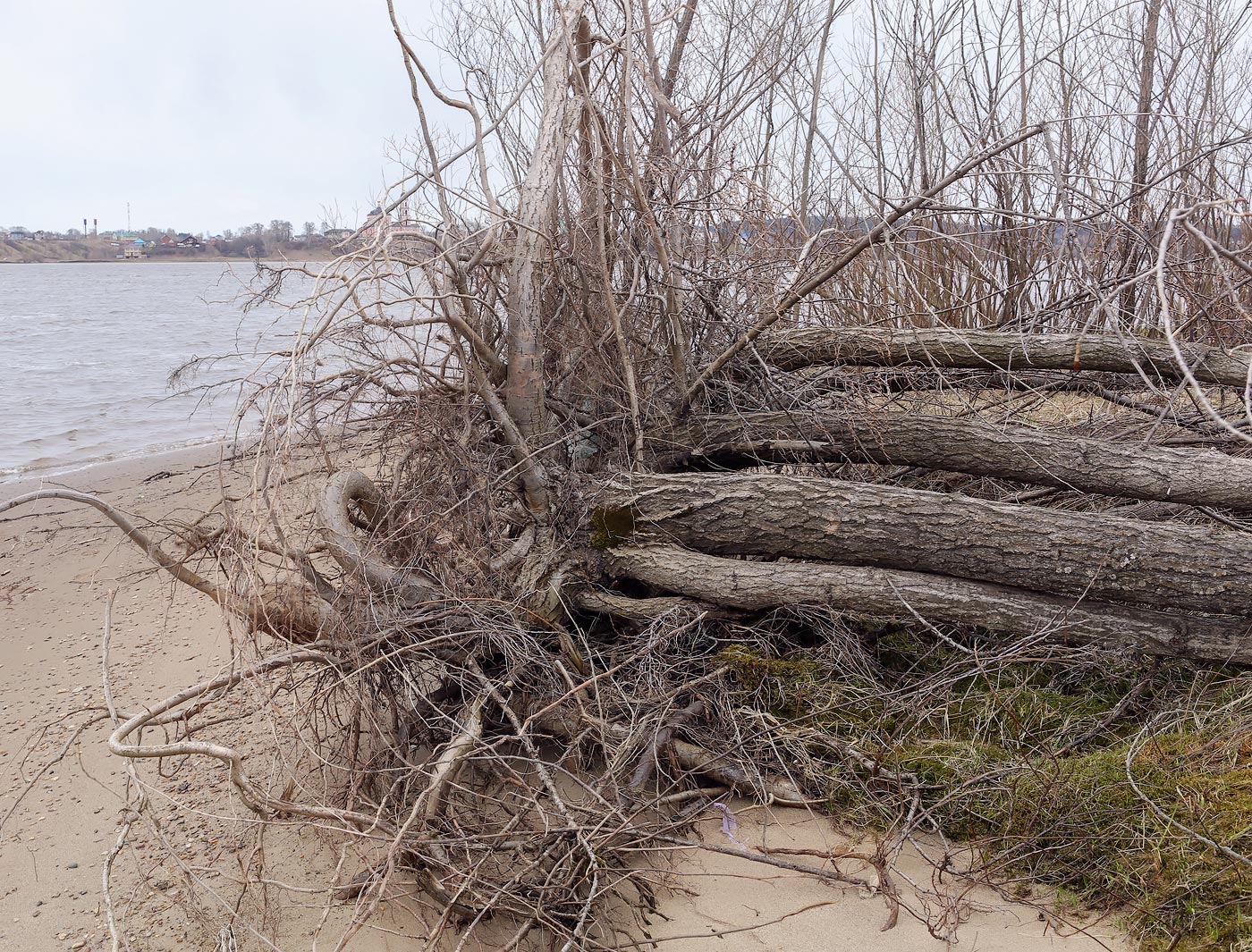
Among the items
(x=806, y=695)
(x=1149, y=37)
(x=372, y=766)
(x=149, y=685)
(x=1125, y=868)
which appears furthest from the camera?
(x=1149, y=37)

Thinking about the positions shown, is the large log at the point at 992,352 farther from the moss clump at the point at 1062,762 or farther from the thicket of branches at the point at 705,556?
the moss clump at the point at 1062,762

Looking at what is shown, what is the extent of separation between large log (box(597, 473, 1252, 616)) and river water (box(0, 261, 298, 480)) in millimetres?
1713

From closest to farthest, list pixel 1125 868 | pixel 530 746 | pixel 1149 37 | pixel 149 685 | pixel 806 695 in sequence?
pixel 1125 868, pixel 530 746, pixel 806 695, pixel 149 685, pixel 1149 37

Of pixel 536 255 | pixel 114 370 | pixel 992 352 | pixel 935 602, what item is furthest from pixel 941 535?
pixel 114 370

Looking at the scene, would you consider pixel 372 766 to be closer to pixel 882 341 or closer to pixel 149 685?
pixel 149 685

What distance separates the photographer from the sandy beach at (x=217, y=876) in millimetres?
2414

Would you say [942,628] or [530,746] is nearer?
[530,746]

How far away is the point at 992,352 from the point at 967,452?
0.74 meters

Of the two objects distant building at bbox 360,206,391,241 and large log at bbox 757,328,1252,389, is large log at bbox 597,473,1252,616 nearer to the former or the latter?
large log at bbox 757,328,1252,389

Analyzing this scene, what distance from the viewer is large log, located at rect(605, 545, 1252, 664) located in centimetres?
306

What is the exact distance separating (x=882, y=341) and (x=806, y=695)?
1.88 meters

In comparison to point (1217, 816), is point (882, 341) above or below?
above

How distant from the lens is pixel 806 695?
3240mm

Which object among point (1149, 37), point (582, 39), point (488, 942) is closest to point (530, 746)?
point (488, 942)
